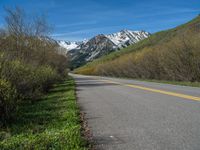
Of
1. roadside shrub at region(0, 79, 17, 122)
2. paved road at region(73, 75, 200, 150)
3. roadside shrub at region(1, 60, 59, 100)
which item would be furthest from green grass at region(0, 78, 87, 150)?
roadside shrub at region(1, 60, 59, 100)

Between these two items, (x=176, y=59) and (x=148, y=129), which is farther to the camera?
(x=176, y=59)

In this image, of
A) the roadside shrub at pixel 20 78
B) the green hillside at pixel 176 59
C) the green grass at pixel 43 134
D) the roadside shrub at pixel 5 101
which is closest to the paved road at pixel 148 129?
the green grass at pixel 43 134

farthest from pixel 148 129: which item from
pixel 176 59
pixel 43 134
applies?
pixel 176 59

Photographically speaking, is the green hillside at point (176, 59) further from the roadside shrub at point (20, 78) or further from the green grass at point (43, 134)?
the green grass at point (43, 134)

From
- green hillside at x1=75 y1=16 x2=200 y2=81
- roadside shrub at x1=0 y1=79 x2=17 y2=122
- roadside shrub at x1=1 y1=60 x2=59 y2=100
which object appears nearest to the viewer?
roadside shrub at x1=0 y1=79 x2=17 y2=122

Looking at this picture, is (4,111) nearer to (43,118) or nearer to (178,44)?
(43,118)

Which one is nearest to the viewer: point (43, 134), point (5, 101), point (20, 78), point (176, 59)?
point (43, 134)

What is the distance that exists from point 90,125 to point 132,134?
5.04ft

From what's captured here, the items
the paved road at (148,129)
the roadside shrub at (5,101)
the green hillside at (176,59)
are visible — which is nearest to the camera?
the paved road at (148,129)

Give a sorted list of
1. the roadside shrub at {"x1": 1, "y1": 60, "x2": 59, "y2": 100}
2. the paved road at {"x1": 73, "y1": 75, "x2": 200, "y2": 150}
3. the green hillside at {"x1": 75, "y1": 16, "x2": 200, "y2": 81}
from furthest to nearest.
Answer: the green hillside at {"x1": 75, "y1": 16, "x2": 200, "y2": 81}, the roadside shrub at {"x1": 1, "y1": 60, "x2": 59, "y2": 100}, the paved road at {"x1": 73, "y1": 75, "x2": 200, "y2": 150}

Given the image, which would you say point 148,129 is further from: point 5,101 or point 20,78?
point 20,78

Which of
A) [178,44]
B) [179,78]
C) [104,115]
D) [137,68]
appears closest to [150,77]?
[137,68]

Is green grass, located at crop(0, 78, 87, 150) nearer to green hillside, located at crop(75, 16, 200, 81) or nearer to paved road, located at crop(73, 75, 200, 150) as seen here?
paved road, located at crop(73, 75, 200, 150)

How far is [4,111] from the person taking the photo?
771 centimetres
